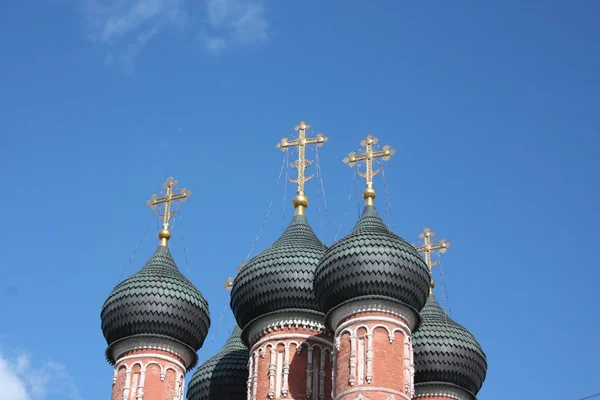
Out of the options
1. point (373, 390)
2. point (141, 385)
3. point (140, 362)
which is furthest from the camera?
point (140, 362)

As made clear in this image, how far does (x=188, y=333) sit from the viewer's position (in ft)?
80.3

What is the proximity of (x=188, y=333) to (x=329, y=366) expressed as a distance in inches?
113

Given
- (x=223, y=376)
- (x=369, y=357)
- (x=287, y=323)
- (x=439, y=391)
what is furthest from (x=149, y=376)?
(x=439, y=391)

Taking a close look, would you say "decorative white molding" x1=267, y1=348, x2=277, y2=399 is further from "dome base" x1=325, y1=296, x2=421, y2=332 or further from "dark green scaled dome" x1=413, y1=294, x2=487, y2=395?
"dark green scaled dome" x1=413, y1=294, x2=487, y2=395

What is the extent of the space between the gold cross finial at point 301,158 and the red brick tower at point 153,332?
117 inches

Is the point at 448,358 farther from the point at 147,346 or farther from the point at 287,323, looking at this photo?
the point at 147,346

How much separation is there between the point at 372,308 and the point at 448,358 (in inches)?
153

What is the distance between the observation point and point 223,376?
25625mm

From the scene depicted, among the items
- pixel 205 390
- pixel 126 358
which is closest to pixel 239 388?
pixel 205 390

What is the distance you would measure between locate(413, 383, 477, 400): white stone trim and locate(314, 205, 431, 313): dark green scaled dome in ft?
9.68

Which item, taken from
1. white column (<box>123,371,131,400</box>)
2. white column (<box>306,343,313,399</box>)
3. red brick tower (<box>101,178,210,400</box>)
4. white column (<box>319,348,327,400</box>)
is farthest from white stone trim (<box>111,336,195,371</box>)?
white column (<box>319,348,327,400</box>)

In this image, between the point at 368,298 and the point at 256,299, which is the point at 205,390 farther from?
the point at 368,298

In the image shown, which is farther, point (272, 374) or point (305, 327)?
point (305, 327)

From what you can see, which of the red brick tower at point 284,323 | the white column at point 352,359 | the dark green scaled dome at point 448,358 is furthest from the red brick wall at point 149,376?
the dark green scaled dome at point 448,358
